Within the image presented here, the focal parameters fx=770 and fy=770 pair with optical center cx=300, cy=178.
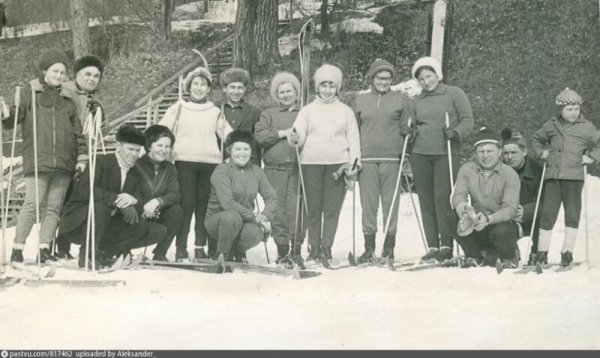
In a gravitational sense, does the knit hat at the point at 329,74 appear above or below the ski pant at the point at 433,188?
above

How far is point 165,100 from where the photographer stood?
7.98m

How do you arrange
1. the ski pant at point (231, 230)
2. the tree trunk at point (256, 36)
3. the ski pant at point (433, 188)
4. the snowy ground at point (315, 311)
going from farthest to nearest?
the tree trunk at point (256, 36) → the ski pant at point (433, 188) → the ski pant at point (231, 230) → the snowy ground at point (315, 311)

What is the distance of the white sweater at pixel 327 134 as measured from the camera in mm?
5336

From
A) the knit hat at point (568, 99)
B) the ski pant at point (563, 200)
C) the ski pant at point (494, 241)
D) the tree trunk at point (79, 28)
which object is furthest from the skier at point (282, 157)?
the tree trunk at point (79, 28)

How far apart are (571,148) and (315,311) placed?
2.19 meters

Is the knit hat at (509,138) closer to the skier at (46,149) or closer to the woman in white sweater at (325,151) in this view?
the woman in white sweater at (325,151)

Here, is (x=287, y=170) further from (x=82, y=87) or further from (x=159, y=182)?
(x=82, y=87)

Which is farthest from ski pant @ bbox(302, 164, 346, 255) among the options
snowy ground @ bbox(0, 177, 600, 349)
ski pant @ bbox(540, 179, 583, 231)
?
ski pant @ bbox(540, 179, 583, 231)

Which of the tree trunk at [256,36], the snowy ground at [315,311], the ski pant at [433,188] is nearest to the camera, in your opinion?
the snowy ground at [315,311]

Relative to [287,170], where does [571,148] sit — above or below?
above

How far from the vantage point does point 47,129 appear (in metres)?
5.15

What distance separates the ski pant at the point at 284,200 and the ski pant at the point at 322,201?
0.34 ft

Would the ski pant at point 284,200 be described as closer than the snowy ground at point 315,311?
No

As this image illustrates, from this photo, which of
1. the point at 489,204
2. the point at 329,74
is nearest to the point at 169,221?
the point at 329,74
